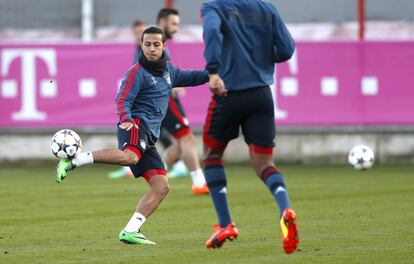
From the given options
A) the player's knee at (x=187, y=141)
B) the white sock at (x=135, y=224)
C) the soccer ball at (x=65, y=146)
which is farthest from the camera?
the player's knee at (x=187, y=141)

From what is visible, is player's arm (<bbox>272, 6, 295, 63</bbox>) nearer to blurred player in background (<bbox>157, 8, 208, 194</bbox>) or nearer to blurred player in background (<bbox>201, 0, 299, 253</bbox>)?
blurred player in background (<bbox>201, 0, 299, 253</bbox>)

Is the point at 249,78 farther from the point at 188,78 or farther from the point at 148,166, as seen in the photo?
the point at 148,166

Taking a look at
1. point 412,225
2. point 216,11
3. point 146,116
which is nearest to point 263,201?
point 412,225

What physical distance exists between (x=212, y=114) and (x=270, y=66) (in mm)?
613

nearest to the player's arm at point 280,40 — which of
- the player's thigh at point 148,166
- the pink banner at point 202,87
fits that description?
the player's thigh at point 148,166

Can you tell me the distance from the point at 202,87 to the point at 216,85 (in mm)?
11611

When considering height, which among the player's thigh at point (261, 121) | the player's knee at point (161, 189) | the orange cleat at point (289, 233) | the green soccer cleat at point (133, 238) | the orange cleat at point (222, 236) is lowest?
the green soccer cleat at point (133, 238)

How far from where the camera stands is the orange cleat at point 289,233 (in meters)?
8.62

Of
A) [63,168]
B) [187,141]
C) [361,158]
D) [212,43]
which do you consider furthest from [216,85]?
[361,158]

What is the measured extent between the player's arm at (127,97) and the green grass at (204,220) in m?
1.07

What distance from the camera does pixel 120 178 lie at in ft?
59.1

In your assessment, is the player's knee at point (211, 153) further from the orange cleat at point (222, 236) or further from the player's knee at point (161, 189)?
the player's knee at point (161, 189)

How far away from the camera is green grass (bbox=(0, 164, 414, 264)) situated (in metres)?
9.12

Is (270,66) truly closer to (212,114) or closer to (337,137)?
(212,114)
